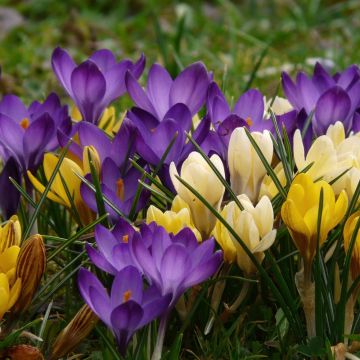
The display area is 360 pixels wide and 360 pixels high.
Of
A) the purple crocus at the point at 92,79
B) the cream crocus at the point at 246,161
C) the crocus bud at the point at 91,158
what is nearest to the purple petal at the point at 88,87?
the purple crocus at the point at 92,79

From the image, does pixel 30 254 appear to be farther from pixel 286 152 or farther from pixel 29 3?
pixel 29 3

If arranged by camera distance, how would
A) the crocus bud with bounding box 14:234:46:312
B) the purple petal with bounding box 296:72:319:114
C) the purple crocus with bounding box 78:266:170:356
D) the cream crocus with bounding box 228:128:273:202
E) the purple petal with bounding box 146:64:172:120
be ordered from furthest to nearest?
the purple petal with bounding box 296:72:319:114 < the purple petal with bounding box 146:64:172:120 < the cream crocus with bounding box 228:128:273:202 < the crocus bud with bounding box 14:234:46:312 < the purple crocus with bounding box 78:266:170:356

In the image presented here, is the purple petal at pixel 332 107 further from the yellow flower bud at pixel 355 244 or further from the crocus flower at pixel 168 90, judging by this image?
the yellow flower bud at pixel 355 244

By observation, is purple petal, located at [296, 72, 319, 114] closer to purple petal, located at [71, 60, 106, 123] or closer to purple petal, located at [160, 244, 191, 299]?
purple petal, located at [71, 60, 106, 123]

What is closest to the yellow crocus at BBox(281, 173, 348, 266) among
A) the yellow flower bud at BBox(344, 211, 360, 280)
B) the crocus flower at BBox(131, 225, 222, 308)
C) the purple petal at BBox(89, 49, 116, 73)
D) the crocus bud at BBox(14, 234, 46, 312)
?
the yellow flower bud at BBox(344, 211, 360, 280)

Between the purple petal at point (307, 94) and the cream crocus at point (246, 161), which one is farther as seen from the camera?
the purple petal at point (307, 94)

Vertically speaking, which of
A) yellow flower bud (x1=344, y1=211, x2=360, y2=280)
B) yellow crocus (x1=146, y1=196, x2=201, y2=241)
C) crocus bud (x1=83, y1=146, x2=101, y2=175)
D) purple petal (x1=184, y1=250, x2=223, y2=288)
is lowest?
yellow flower bud (x1=344, y1=211, x2=360, y2=280)

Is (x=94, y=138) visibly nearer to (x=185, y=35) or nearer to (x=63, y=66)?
(x=63, y=66)

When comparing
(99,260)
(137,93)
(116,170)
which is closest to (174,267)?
(99,260)

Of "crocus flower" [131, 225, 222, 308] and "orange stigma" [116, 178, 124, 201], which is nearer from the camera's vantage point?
"crocus flower" [131, 225, 222, 308]
